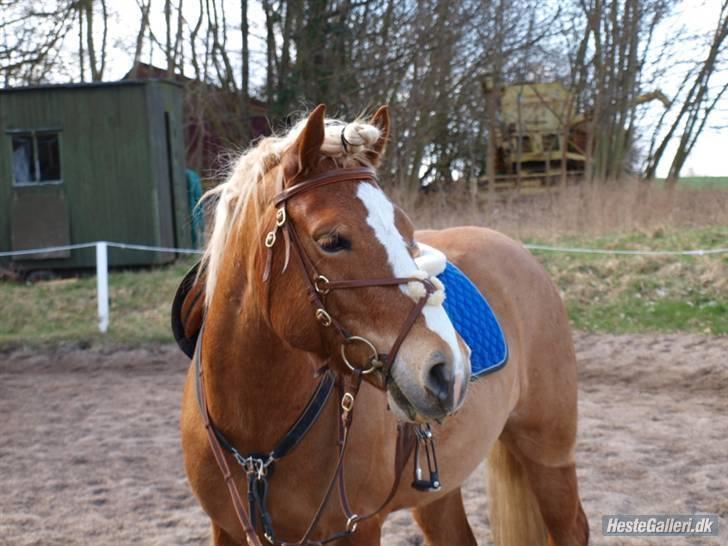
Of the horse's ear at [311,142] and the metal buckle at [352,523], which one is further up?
the horse's ear at [311,142]

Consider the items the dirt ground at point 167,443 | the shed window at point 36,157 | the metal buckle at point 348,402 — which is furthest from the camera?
the shed window at point 36,157

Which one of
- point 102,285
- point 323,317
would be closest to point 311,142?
point 323,317

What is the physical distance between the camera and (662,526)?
3812 millimetres

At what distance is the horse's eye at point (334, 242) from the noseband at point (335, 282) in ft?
0.19

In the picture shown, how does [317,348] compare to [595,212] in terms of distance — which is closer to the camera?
[317,348]

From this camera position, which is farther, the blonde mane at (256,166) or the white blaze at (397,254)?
the blonde mane at (256,166)

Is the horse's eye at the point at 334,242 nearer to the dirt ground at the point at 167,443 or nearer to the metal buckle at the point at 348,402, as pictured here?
the metal buckle at the point at 348,402

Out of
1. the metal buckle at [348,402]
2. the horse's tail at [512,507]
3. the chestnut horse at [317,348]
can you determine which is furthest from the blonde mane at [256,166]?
the horse's tail at [512,507]

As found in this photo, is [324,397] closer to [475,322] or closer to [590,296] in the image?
[475,322]

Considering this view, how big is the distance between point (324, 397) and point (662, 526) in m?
2.40

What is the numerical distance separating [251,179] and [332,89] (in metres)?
13.4

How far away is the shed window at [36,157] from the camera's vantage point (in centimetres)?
1202

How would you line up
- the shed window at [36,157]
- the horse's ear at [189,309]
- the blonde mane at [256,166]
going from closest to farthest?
the blonde mane at [256,166], the horse's ear at [189,309], the shed window at [36,157]

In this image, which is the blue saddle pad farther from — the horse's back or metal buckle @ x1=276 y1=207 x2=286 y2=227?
metal buckle @ x1=276 y1=207 x2=286 y2=227
